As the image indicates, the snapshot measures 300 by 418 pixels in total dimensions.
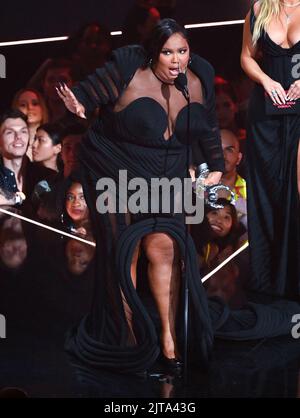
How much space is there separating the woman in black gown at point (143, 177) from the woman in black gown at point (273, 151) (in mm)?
343

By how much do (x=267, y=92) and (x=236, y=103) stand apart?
281 mm

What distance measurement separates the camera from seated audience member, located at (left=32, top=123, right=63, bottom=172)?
492 cm

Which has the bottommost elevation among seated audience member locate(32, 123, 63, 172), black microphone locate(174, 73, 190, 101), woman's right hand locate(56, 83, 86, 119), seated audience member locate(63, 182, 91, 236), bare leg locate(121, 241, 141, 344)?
bare leg locate(121, 241, 141, 344)

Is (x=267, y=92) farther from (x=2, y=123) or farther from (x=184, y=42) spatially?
(x=2, y=123)

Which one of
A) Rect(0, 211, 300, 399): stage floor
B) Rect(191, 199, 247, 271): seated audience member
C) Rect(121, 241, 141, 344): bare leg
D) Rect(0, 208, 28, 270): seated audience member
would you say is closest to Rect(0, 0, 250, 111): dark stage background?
Rect(191, 199, 247, 271): seated audience member

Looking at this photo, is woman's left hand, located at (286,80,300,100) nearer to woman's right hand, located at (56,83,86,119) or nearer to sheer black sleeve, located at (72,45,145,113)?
sheer black sleeve, located at (72,45,145,113)

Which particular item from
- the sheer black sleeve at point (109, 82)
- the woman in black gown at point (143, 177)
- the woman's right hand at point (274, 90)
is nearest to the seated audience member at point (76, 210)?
the woman in black gown at point (143, 177)

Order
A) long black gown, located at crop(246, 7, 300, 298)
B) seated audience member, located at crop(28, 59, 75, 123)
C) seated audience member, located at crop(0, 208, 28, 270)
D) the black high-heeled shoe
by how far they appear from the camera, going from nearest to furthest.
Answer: the black high-heeled shoe, long black gown, located at crop(246, 7, 300, 298), seated audience member, located at crop(28, 59, 75, 123), seated audience member, located at crop(0, 208, 28, 270)

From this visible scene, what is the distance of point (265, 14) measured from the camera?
4598 millimetres

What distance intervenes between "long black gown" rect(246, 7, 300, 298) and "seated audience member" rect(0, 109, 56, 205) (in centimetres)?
106

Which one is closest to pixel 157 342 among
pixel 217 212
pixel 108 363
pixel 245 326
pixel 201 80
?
pixel 108 363

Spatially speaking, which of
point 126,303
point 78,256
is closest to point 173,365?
point 126,303

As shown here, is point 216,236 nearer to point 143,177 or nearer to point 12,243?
point 143,177

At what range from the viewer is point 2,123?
4887 millimetres
